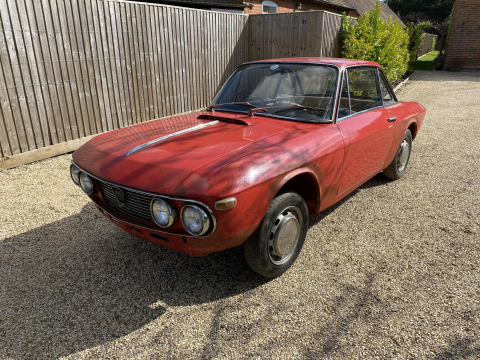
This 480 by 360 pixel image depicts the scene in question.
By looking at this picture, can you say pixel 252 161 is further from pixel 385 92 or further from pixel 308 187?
pixel 385 92

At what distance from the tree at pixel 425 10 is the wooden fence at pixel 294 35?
143 ft

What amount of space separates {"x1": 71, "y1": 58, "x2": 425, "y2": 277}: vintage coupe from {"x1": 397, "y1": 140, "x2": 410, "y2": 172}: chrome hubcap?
827 mm

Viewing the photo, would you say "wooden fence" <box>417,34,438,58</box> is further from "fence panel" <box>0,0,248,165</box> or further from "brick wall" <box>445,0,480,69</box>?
"fence panel" <box>0,0,248,165</box>

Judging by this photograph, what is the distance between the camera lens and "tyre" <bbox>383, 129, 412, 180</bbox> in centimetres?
491

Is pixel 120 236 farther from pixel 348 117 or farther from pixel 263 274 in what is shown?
pixel 348 117

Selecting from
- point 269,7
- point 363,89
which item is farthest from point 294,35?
point 363,89

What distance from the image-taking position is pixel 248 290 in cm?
288

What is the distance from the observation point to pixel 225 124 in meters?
3.30

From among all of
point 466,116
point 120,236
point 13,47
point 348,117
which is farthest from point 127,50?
point 466,116

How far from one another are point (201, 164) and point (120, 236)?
1.81 meters

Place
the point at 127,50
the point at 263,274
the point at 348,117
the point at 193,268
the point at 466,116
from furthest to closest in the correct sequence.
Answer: the point at 466,116
the point at 127,50
the point at 348,117
the point at 193,268
the point at 263,274

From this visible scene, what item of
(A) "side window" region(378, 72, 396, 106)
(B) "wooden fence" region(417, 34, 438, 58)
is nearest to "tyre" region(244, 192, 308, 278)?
(A) "side window" region(378, 72, 396, 106)

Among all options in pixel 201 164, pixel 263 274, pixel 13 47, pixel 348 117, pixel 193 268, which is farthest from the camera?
pixel 13 47

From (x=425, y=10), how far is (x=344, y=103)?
178ft
